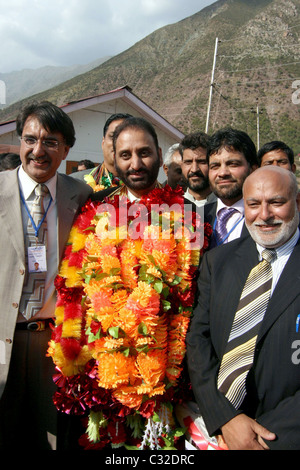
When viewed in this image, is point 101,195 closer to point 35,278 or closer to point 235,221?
point 35,278

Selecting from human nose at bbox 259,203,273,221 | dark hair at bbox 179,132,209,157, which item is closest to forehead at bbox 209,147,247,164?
dark hair at bbox 179,132,209,157

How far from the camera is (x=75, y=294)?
219 centimetres

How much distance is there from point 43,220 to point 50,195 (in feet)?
0.62

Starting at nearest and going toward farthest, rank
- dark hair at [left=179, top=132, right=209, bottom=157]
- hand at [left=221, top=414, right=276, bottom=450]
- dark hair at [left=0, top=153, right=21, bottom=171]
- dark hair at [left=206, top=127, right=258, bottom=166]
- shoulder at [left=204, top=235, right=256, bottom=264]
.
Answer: hand at [left=221, top=414, right=276, bottom=450] → shoulder at [left=204, top=235, right=256, bottom=264] → dark hair at [left=206, top=127, right=258, bottom=166] → dark hair at [left=179, top=132, right=209, bottom=157] → dark hair at [left=0, top=153, right=21, bottom=171]

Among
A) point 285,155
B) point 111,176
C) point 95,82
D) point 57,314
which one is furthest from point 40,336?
point 95,82

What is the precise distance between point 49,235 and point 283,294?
147cm

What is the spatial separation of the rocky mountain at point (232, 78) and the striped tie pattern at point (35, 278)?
1340 inches

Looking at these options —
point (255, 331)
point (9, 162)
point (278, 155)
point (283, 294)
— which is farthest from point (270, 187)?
point (9, 162)

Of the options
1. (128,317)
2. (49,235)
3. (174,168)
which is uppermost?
(174,168)

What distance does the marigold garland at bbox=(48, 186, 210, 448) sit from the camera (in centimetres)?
192

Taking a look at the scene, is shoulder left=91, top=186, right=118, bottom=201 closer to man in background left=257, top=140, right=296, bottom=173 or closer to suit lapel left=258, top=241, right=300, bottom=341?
suit lapel left=258, top=241, right=300, bottom=341

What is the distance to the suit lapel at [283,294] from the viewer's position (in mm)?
1834

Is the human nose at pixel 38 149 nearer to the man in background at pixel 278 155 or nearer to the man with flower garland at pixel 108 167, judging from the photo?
the man with flower garland at pixel 108 167

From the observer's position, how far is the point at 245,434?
174 cm
